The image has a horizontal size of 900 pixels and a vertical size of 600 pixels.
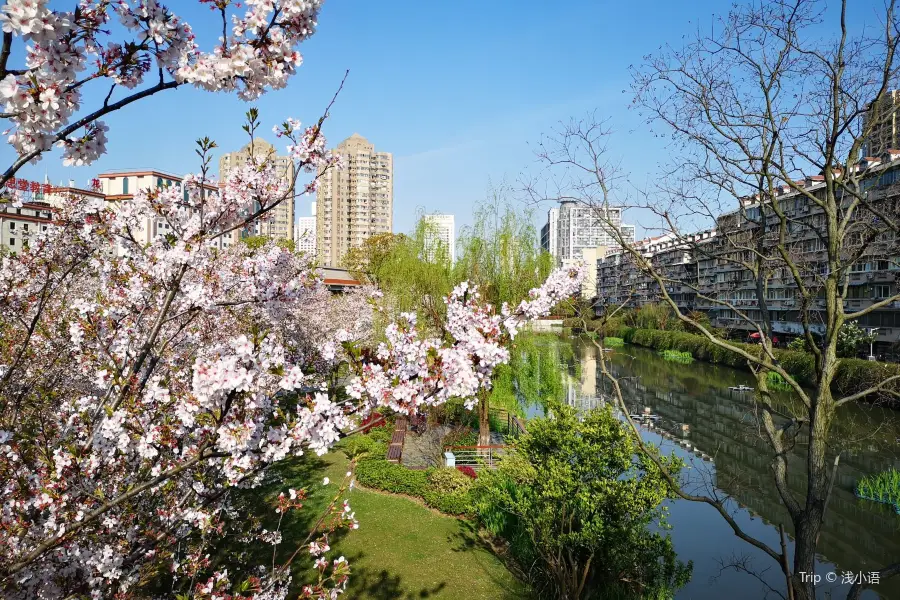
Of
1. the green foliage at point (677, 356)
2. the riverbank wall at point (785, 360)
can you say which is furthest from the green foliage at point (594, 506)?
the green foliage at point (677, 356)

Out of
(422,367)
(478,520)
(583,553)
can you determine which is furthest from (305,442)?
(478,520)

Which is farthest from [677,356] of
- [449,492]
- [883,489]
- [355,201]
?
[355,201]

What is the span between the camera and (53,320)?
612 cm

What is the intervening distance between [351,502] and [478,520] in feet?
8.61

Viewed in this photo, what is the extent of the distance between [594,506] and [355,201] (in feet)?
246

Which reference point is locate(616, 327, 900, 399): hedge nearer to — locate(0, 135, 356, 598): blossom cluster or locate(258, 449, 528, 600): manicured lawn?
locate(0, 135, 356, 598): blossom cluster

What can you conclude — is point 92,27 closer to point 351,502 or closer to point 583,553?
point 583,553

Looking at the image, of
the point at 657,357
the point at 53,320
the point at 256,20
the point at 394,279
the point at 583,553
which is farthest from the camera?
the point at 657,357

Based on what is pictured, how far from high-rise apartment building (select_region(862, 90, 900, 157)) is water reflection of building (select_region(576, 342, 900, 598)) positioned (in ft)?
9.75

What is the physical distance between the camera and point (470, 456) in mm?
13477

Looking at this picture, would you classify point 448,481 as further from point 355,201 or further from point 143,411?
point 355,201

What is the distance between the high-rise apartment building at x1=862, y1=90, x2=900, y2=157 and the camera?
5.27 meters

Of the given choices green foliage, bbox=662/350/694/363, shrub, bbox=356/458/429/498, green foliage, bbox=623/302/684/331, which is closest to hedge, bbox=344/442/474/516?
shrub, bbox=356/458/429/498

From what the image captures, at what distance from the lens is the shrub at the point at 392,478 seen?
11430mm
